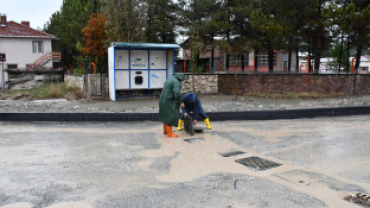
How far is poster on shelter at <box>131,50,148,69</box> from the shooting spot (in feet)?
45.6

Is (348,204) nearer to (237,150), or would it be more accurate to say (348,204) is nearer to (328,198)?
(328,198)

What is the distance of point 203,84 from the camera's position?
16125mm

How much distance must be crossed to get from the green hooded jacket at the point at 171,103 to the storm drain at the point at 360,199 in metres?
4.26

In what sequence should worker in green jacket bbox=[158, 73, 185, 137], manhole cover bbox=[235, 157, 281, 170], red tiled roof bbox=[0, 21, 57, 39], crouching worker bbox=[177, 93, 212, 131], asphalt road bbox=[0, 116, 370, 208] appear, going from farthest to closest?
red tiled roof bbox=[0, 21, 57, 39] < crouching worker bbox=[177, 93, 212, 131] < worker in green jacket bbox=[158, 73, 185, 137] < manhole cover bbox=[235, 157, 281, 170] < asphalt road bbox=[0, 116, 370, 208]

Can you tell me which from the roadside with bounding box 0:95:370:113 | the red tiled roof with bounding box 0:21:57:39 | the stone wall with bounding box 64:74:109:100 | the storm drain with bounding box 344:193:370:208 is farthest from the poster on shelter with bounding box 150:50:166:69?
the red tiled roof with bounding box 0:21:57:39

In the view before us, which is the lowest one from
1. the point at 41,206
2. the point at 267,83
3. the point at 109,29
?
the point at 41,206

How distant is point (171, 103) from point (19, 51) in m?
33.4

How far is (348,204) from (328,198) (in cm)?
23

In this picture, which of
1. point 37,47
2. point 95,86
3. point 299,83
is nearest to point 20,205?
point 95,86

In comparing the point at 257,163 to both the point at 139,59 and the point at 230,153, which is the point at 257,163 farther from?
the point at 139,59

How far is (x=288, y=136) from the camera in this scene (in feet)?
25.2

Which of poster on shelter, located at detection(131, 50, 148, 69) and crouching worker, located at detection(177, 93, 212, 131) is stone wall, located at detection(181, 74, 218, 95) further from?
crouching worker, located at detection(177, 93, 212, 131)

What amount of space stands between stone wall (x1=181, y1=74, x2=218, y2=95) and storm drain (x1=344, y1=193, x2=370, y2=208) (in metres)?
12.3

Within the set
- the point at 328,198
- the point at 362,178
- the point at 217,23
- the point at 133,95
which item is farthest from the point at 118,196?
the point at 217,23
